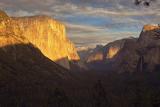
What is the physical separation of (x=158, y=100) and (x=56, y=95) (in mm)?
92562

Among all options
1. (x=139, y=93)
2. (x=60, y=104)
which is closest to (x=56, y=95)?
(x=60, y=104)

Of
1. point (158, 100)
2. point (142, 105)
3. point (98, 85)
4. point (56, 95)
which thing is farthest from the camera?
point (98, 85)

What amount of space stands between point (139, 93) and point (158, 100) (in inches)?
3179

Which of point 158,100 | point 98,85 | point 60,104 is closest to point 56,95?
point 60,104

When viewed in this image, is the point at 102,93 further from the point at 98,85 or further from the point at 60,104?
the point at 60,104

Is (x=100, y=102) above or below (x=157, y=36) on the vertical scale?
below

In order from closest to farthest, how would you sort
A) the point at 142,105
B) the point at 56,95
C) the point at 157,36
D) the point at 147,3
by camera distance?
the point at 147,3
the point at 157,36
the point at 142,105
the point at 56,95

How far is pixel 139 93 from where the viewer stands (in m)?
113

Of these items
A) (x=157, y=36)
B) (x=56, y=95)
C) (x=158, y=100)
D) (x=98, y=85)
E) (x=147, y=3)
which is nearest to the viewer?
(x=147, y=3)

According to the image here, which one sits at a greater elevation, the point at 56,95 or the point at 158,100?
the point at 158,100

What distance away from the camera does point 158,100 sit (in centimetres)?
3284

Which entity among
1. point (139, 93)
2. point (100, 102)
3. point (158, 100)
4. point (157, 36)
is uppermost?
point (157, 36)

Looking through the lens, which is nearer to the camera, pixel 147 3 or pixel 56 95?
pixel 147 3

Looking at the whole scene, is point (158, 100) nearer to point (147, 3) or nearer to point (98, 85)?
point (147, 3)
